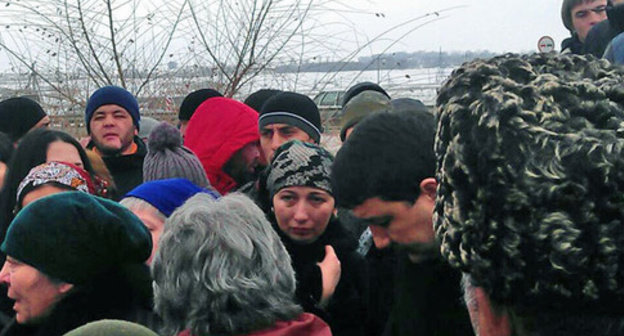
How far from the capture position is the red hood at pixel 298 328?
2059 millimetres

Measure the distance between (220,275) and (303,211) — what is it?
1136 mm

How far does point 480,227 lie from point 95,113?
407 cm

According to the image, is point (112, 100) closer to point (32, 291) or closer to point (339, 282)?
point (339, 282)

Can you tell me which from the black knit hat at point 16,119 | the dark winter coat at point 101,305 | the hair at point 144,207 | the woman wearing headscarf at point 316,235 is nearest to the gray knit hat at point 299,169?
the woman wearing headscarf at point 316,235

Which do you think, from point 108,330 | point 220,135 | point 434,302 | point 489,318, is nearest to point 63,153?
point 220,135

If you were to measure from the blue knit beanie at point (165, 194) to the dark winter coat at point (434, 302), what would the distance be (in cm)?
104

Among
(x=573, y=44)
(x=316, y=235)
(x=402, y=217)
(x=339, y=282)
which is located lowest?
(x=339, y=282)

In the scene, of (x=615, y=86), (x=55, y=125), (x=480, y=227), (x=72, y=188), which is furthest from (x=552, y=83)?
(x=55, y=125)

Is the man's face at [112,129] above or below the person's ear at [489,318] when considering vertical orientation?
below

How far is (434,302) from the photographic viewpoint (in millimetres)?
2361

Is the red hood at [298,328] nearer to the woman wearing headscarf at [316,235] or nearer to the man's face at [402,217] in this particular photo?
the man's face at [402,217]

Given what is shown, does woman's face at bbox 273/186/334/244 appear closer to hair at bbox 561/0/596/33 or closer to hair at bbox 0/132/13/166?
hair at bbox 0/132/13/166

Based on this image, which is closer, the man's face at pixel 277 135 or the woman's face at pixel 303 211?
the woman's face at pixel 303 211

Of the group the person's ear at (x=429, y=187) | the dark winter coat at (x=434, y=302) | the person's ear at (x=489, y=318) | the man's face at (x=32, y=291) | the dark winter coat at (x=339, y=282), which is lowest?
the dark winter coat at (x=339, y=282)
